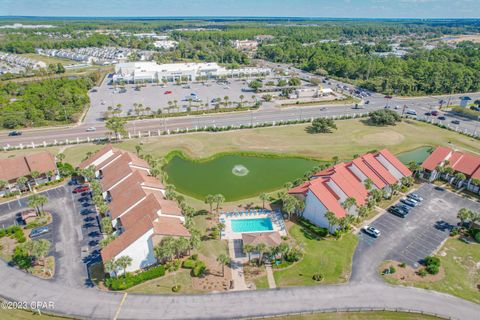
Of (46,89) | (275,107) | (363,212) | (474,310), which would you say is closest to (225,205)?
(363,212)

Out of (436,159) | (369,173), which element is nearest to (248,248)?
(369,173)

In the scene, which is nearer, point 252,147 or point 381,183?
point 381,183

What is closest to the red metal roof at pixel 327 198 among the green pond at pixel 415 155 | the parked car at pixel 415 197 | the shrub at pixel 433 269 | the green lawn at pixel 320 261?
the green lawn at pixel 320 261

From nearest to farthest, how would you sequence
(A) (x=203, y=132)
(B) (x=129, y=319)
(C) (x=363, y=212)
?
1. (B) (x=129, y=319)
2. (C) (x=363, y=212)
3. (A) (x=203, y=132)

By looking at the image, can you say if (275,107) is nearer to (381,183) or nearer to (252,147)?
(252,147)

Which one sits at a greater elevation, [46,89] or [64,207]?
[46,89]

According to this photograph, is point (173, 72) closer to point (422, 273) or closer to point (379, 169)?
point (379, 169)
